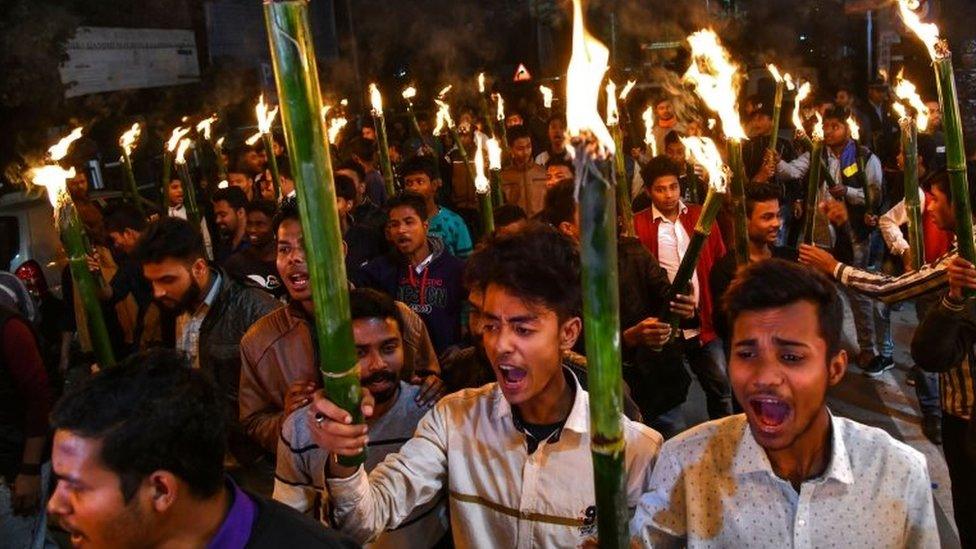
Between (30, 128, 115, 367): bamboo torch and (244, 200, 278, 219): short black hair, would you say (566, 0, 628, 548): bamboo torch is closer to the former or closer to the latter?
(30, 128, 115, 367): bamboo torch

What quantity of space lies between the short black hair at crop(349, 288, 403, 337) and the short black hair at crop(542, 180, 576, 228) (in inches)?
75.2

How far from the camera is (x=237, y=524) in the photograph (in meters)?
2.04

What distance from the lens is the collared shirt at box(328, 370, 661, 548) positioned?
231cm

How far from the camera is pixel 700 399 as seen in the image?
22.3 feet

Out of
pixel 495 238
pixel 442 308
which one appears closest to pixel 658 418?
pixel 442 308

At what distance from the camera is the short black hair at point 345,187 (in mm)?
6893

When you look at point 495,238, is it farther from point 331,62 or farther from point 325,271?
point 331,62

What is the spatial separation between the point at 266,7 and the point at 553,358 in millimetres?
1326

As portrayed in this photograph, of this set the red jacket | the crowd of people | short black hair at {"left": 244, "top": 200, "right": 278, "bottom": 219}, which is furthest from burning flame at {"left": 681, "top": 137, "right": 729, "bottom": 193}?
short black hair at {"left": 244, "top": 200, "right": 278, "bottom": 219}

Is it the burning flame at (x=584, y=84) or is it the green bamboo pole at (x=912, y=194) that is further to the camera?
the green bamboo pole at (x=912, y=194)

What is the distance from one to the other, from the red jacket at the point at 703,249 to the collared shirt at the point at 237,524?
3.71m

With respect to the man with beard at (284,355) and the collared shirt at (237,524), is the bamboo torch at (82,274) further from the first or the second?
the collared shirt at (237,524)

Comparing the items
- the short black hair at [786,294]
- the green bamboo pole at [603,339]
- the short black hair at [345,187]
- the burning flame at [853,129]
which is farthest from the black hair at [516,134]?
the green bamboo pole at [603,339]

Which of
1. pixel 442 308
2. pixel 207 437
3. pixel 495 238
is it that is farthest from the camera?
pixel 442 308
